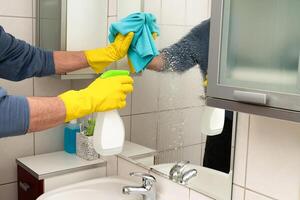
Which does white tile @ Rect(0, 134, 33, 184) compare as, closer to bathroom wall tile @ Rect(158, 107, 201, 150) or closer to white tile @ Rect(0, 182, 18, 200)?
white tile @ Rect(0, 182, 18, 200)

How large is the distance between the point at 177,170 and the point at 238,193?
274mm

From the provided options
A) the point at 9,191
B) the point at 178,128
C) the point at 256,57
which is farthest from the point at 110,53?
the point at 9,191

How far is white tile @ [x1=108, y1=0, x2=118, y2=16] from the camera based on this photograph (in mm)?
1651

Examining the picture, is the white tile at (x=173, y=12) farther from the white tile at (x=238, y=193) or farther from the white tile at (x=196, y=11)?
the white tile at (x=238, y=193)

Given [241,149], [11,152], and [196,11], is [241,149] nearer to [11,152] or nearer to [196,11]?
[196,11]

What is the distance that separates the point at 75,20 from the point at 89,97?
655 millimetres

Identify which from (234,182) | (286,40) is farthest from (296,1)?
(234,182)

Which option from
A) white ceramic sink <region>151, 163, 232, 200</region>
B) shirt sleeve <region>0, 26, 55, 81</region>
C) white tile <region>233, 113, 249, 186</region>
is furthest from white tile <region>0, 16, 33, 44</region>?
white tile <region>233, 113, 249, 186</region>

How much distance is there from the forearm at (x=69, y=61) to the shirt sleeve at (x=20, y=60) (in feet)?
0.07

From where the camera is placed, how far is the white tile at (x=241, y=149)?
1.09m

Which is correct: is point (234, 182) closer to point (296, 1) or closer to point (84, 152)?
point (296, 1)

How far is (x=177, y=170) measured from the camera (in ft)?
4.37

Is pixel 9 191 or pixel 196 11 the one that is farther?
pixel 9 191

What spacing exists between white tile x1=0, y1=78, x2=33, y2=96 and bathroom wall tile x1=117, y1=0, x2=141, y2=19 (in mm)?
Answer: 559
